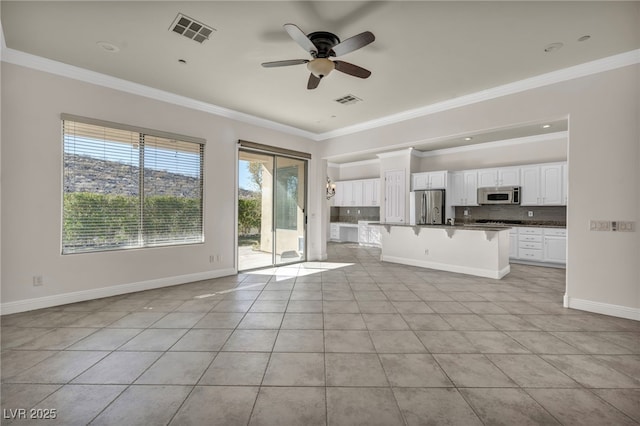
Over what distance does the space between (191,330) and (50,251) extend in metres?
2.28

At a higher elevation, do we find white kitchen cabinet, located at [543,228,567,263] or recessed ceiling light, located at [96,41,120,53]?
recessed ceiling light, located at [96,41,120,53]

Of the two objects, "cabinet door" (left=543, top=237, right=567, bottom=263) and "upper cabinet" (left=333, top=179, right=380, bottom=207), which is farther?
"upper cabinet" (left=333, top=179, right=380, bottom=207)

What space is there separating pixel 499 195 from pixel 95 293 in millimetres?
8158

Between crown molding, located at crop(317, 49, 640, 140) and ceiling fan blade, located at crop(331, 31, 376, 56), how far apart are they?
9.03ft

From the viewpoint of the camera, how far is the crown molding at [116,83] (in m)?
3.31

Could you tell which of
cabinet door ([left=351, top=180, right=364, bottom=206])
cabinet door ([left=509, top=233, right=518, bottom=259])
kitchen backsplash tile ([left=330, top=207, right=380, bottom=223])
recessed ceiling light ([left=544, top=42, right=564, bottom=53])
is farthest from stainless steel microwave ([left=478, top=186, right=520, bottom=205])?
recessed ceiling light ([left=544, top=42, right=564, bottom=53])

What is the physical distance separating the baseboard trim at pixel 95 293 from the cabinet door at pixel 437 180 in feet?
19.1

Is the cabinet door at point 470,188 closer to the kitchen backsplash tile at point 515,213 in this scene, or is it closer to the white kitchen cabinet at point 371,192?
the kitchen backsplash tile at point 515,213

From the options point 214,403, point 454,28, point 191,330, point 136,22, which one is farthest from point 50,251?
point 454,28

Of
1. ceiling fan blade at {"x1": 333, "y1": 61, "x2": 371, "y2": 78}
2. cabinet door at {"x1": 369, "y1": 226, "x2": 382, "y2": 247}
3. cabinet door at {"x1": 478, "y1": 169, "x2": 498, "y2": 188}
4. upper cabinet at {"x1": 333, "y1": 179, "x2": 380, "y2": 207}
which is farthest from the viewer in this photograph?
upper cabinet at {"x1": 333, "y1": 179, "x2": 380, "y2": 207}

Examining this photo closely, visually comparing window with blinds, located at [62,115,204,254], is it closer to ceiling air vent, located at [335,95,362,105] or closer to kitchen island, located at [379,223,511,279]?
ceiling air vent, located at [335,95,362,105]

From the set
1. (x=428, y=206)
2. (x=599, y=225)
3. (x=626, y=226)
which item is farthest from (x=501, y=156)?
(x=626, y=226)

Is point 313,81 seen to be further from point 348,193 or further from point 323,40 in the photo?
point 348,193

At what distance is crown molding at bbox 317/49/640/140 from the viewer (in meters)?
3.30
